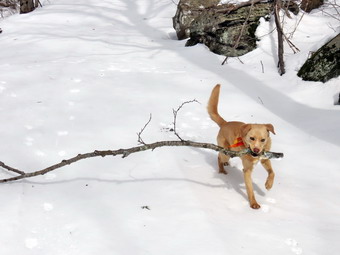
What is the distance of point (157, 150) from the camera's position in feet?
14.2

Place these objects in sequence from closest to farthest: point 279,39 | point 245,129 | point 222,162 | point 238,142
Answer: point 245,129
point 238,142
point 222,162
point 279,39

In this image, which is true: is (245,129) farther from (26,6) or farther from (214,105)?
(26,6)

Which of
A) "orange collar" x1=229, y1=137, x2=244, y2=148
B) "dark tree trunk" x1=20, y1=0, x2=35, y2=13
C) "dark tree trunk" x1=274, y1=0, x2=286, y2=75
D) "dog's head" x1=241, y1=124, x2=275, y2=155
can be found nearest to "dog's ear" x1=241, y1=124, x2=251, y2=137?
"dog's head" x1=241, y1=124, x2=275, y2=155

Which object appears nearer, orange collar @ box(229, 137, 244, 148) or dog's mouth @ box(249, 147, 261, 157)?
dog's mouth @ box(249, 147, 261, 157)

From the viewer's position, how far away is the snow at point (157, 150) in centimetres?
289

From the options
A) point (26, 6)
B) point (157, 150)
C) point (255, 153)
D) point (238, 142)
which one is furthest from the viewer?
point (26, 6)

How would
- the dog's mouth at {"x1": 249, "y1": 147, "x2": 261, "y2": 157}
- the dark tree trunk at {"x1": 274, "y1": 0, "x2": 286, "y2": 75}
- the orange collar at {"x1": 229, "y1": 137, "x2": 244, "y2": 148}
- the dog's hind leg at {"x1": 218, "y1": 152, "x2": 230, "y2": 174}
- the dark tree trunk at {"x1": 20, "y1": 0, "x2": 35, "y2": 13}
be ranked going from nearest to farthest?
1. the dog's mouth at {"x1": 249, "y1": 147, "x2": 261, "y2": 157}
2. the orange collar at {"x1": 229, "y1": 137, "x2": 244, "y2": 148}
3. the dog's hind leg at {"x1": 218, "y1": 152, "x2": 230, "y2": 174}
4. the dark tree trunk at {"x1": 274, "y1": 0, "x2": 286, "y2": 75}
5. the dark tree trunk at {"x1": 20, "y1": 0, "x2": 35, "y2": 13}

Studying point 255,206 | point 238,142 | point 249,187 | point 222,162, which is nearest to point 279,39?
point 222,162

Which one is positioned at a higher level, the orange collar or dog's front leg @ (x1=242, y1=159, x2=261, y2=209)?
the orange collar

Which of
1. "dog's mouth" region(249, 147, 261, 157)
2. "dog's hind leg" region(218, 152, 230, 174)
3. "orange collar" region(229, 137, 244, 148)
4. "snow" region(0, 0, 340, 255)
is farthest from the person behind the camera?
"dog's hind leg" region(218, 152, 230, 174)

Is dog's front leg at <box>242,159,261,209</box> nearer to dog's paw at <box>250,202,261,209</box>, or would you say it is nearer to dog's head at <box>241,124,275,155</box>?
dog's paw at <box>250,202,261,209</box>

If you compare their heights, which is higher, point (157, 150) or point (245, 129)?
point (245, 129)

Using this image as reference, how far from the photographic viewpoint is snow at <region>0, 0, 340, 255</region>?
2.89 m

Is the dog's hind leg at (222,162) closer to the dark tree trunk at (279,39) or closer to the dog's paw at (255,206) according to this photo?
the dog's paw at (255,206)
